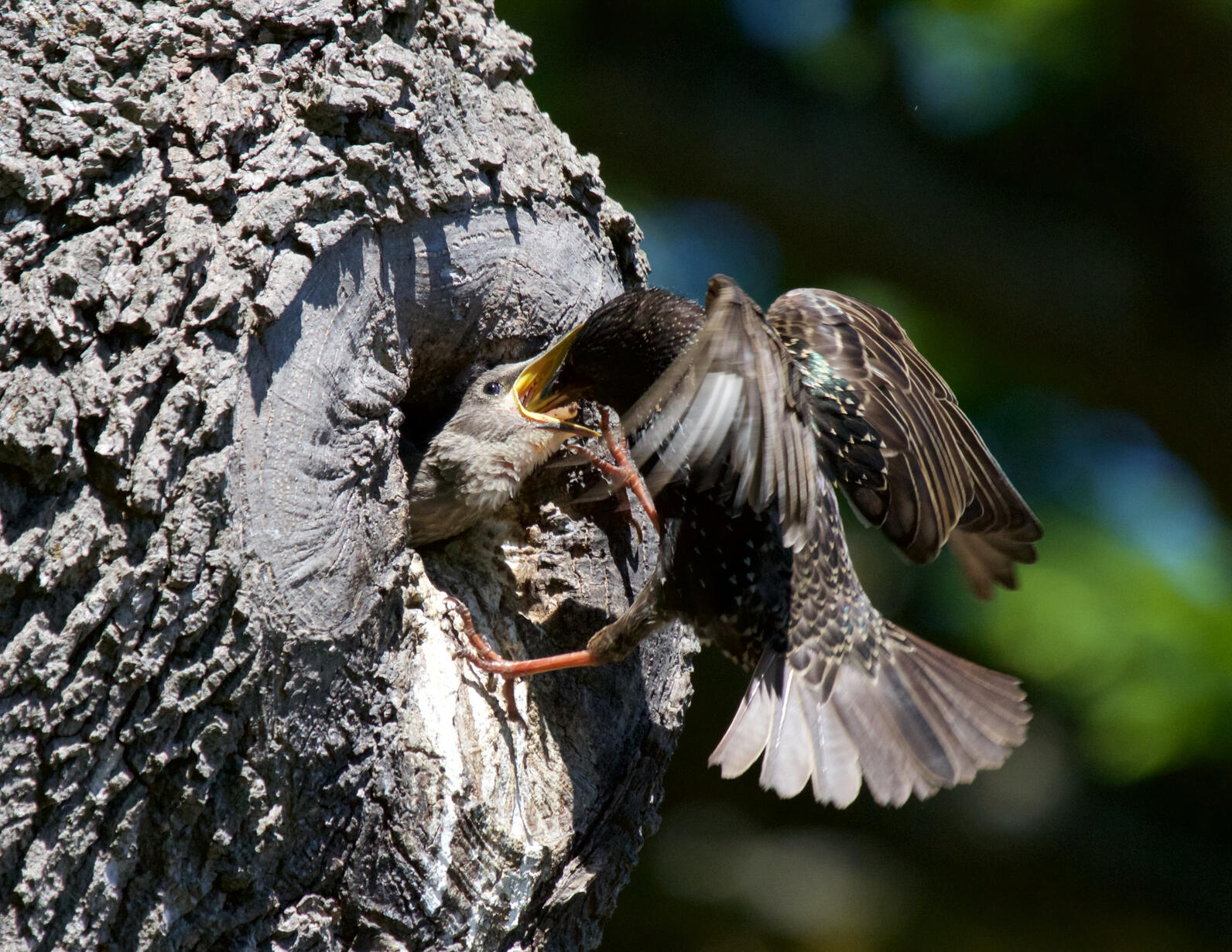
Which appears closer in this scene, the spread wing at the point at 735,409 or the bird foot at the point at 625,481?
the spread wing at the point at 735,409

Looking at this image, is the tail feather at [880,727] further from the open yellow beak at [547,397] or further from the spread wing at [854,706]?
the open yellow beak at [547,397]

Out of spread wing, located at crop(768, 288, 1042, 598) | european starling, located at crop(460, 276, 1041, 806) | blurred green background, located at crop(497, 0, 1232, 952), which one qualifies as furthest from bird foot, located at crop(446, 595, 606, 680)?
blurred green background, located at crop(497, 0, 1232, 952)

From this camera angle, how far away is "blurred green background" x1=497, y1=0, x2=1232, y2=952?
4223mm

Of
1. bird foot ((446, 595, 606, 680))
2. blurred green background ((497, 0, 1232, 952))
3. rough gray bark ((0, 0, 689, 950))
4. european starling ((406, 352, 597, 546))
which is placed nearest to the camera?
rough gray bark ((0, 0, 689, 950))

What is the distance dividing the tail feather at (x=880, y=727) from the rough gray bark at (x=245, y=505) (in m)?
0.40

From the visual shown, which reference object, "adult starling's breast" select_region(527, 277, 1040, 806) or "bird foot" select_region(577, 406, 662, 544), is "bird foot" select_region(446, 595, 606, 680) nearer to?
"adult starling's breast" select_region(527, 277, 1040, 806)

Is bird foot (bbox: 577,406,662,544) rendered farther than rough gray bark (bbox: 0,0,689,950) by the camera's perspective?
Yes

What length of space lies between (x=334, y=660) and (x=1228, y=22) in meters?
3.77

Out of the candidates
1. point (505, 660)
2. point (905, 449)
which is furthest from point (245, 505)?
point (905, 449)

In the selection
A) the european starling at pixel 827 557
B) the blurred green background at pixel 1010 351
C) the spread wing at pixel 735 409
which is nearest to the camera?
the spread wing at pixel 735 409

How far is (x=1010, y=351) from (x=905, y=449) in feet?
7.52

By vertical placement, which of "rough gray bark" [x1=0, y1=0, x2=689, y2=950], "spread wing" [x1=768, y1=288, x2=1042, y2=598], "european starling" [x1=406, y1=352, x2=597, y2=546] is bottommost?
"rough gray bark" [x1=0, y1=0, x2=689, y2=950]

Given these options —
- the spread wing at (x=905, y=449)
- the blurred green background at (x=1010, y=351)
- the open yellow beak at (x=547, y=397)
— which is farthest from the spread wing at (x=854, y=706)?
the blurred green background at (x=1010, y=351)

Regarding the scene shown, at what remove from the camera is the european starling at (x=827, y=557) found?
2492 millimetres
